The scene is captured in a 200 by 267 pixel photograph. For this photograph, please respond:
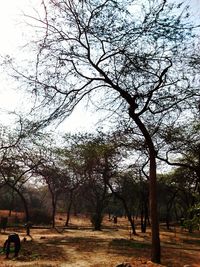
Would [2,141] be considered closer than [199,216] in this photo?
No

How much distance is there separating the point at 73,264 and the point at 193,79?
28.2 ft

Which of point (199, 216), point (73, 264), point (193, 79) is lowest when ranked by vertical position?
point (73, 264)

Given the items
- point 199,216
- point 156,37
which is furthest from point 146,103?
point 199,216

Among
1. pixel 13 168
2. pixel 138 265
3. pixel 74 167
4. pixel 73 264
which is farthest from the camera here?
pixel 74 167

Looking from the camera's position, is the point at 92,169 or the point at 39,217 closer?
the point at 92,169

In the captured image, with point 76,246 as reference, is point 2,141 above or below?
above

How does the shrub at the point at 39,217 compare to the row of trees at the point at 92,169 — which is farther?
the shrub at the point at 39,217

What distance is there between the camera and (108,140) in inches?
773

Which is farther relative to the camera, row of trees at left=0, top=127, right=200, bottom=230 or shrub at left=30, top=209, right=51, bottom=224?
shrub at left=30, top=209, right=51, bottom=224

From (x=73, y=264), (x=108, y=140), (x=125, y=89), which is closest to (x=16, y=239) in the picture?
(x=73, y=264)

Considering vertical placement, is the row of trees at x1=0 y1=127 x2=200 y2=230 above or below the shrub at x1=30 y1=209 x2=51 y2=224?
above

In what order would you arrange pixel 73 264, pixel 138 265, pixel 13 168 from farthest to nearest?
pixel 13 168
pixel 73 264
pixel 138 265

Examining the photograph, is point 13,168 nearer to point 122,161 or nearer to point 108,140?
point 122,161

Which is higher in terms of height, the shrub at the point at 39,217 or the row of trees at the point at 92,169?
the row of trees at the point at 92,169
